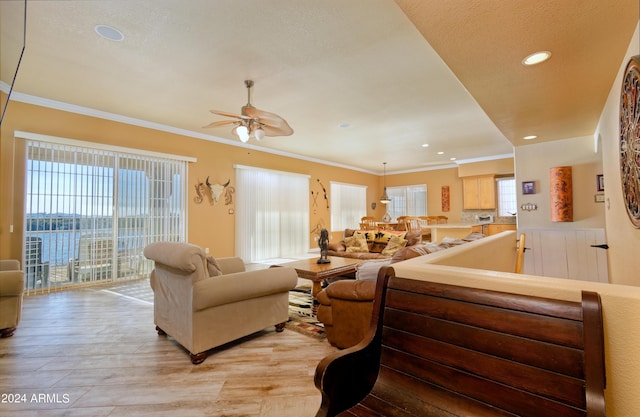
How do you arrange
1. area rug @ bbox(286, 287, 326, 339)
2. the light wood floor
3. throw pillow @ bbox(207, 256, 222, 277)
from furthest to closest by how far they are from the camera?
area rug @ bbox(286, 287, 326, 339) → throw pillow @ bbox(207, 256, 222, 277) → the light wood floor

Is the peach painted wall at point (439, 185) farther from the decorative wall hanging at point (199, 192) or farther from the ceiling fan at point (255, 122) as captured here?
Result: the ceiling fan at point (255, 122)

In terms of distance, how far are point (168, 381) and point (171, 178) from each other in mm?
4224

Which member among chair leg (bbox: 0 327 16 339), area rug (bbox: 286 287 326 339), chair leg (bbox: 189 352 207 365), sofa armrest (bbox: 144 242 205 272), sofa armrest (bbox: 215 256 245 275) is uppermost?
sofa armrest (bbox: 144 242 205 272)

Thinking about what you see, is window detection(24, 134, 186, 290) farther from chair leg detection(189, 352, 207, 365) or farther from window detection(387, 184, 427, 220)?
window detection(387, 184, 427, 220)

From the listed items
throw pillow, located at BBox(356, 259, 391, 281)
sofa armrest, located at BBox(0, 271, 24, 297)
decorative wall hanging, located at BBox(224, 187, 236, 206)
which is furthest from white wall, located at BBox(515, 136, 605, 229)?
sofa armrest, located at BBox(0, 271, 24, 297)

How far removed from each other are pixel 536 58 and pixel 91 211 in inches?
227

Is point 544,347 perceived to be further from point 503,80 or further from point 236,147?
point 236,147

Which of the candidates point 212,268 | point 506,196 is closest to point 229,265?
point 212,268

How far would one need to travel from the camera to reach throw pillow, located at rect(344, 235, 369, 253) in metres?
5.58

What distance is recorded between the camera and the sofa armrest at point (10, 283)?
252 centimetres

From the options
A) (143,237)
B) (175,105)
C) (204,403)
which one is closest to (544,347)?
(204,403)

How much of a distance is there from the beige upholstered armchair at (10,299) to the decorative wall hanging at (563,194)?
6.22m

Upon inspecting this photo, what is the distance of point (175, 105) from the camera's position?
427 centimetres

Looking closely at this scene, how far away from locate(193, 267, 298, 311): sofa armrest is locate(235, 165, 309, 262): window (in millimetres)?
3916
